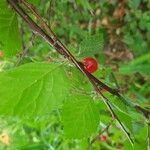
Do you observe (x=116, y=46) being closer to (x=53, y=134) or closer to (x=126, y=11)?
(x=126, y=11)

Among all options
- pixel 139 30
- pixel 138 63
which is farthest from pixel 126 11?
pixel 138 63

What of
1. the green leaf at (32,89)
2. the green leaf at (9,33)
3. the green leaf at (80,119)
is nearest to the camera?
the green leaf at (32,89)

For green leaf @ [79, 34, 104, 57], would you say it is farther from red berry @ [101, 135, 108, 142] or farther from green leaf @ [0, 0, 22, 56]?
red berry @ [101, 135, 108, 142]

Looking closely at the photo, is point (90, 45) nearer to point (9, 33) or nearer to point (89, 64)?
point (89, 64)

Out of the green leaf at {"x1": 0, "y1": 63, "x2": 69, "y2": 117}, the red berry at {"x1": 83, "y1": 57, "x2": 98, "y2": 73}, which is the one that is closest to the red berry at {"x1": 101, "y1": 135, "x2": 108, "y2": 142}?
the red berry at {"x1": 83, "y1": 57, "x2": 98, "y2": 73}

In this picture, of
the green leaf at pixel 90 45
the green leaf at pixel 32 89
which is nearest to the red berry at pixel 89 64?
the green leaf at pixel 90 45

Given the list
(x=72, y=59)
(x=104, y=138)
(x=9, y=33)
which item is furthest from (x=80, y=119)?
(x=104, y=138)

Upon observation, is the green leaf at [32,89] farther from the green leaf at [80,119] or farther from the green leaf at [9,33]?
the green leaf at [9,33]

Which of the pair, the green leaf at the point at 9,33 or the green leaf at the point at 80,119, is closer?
the green leaf at the point at 80,119

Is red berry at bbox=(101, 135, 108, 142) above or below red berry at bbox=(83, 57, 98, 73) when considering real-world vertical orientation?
below
